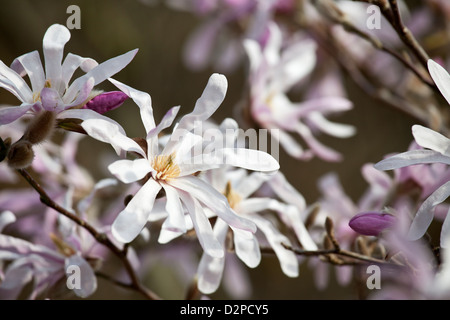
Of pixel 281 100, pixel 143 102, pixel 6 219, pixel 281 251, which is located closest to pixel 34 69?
pixel 143 102

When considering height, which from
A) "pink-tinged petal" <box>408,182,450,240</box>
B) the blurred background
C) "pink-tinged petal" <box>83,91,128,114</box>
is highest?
the blurred background

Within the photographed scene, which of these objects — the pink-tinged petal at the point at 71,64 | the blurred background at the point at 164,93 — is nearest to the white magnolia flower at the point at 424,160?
the pink-tinged petal at the point at 71,64

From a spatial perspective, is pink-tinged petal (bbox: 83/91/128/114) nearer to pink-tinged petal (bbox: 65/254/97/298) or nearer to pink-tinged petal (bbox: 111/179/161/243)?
pink-tinged petal (bbox: 111/179/161/243)

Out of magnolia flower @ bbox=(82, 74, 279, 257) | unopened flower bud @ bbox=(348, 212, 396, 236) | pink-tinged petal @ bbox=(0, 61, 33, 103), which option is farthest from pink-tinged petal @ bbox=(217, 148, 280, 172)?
pink-tinged petal @ bbox=(0, 61, 33, 103)

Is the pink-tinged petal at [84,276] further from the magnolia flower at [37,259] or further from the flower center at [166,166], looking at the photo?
the flower center at [166,166]

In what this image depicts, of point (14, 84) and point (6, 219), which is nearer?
point (14, 84)

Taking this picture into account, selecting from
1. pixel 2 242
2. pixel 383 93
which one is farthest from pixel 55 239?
pixel 383 93

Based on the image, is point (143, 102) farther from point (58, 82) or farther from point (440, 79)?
point (440, 79)

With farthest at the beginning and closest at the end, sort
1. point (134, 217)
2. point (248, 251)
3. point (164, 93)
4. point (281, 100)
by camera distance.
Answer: point (164, 93) < point (281, 100) < point (248, 251) < point (134, 217)
